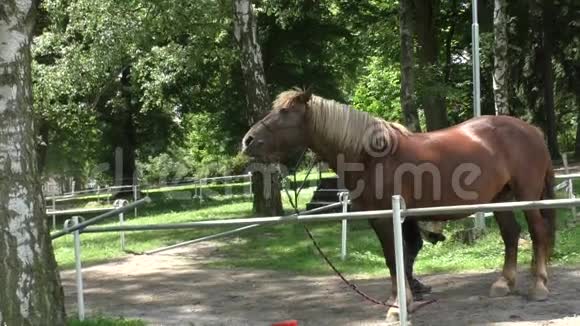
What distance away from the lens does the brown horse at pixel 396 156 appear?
6.35m

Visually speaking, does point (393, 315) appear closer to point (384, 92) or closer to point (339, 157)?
point (339, 157)

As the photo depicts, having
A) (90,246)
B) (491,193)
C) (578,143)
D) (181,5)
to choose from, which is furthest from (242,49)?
(578,143)

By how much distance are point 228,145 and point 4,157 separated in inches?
986

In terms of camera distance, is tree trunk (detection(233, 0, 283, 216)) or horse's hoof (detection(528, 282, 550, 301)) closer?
horse's hoof (detection(528, 282, 550, 301))

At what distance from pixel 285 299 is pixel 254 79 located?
927cm

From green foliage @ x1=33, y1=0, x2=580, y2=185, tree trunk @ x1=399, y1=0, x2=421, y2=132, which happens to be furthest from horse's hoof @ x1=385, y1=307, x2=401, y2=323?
green foliage @ x1=33, y1=0, x2=580, y2=185

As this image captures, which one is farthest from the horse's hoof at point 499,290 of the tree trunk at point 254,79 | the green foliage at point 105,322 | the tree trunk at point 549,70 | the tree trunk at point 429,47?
the tree trunk at point 549,70

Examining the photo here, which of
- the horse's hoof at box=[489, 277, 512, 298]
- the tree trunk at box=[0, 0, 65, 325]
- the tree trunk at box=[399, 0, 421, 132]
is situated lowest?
the horse's hoof at box=[489, 277, 512, 298]

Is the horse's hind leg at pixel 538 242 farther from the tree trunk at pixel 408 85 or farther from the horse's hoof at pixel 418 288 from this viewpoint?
the tree trunk at pixel 408 85

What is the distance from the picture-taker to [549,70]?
1100 inches

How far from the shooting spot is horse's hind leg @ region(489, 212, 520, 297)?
22.5 ft

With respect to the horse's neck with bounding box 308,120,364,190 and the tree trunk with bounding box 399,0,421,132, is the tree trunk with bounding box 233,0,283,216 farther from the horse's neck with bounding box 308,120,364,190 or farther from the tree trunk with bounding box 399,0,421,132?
the horse's neck with bounding box 308,120,364,190

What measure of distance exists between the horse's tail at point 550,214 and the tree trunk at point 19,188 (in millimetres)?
5075

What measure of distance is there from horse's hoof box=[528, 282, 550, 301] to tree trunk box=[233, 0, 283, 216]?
31.3 ft
